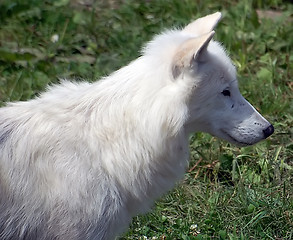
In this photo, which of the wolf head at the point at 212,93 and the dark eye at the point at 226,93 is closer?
the wolf head at the point at 212,93

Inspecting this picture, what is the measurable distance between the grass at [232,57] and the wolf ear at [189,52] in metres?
1.24

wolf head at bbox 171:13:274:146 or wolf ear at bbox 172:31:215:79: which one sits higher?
wolf ear at bbox 172:31:215:79

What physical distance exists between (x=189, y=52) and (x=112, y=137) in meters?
0.60

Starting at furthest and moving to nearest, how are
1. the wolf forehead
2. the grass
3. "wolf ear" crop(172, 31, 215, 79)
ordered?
the grass < the wolf forehead < "wolf ear" crop(172, 31, 215, 79)

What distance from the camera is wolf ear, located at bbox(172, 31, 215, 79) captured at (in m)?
3.46

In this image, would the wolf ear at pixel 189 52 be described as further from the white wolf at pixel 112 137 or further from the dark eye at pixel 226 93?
the dark eye at pixel 226 93

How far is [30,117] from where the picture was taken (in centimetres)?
370

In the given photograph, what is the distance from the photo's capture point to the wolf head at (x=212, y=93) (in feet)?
11.6

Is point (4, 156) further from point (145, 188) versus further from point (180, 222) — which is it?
point (180, 222)

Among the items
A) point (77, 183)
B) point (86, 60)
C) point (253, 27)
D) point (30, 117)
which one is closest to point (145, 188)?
point (77, 183)

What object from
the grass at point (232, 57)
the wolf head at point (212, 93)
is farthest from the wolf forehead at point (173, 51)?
the grass at point (232, 57)

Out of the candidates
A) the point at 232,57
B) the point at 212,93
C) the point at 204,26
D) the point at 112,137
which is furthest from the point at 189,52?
the point at 232,57

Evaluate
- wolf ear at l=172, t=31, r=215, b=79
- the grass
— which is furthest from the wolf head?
the grass

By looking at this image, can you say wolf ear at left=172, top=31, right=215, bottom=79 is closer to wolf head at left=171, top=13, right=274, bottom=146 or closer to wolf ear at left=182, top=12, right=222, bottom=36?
wolf head at left=171, top=13, right=274, bottom=146
